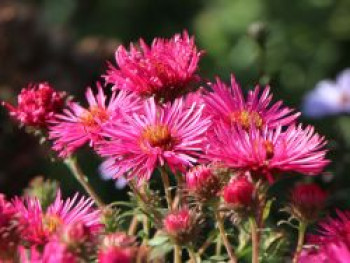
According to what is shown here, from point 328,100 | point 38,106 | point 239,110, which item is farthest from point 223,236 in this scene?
point 328,100

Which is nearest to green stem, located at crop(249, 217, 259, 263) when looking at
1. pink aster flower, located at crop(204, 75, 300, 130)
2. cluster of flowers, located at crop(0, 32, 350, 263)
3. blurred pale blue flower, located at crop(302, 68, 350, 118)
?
cluster of flowers, located at crop(0, 32, 350, 263)

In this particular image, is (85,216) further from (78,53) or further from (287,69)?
(287,69)

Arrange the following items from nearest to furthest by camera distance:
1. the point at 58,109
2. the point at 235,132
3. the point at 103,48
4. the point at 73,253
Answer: the point at 73,253 → the point at 235,132 → the point at 58,109 → the point at 103,48

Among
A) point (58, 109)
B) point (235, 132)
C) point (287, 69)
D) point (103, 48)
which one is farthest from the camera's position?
point (287, 69)

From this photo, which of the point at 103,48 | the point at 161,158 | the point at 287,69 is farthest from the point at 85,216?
the point at 287,69

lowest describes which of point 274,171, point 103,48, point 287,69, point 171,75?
point 274,171

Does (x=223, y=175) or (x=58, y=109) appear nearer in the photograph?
(x=223, y=175)

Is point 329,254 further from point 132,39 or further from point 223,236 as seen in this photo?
point 132,39
